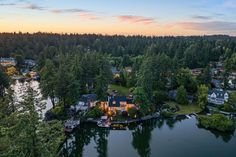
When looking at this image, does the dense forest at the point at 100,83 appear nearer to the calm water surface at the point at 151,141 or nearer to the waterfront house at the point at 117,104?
the waterfront house at the point at 117,104

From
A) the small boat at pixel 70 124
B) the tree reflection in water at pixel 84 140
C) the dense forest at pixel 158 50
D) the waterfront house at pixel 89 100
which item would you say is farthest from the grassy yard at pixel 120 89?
the tree reflection in water at pixel 84 140

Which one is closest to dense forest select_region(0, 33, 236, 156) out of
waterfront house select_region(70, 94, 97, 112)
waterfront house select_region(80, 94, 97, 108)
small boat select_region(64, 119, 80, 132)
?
waterfront house select_region(70, 94, 97, 112)

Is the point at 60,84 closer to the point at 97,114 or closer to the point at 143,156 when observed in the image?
the point at 97,114

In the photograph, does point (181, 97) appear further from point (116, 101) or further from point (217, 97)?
point (116, 101)

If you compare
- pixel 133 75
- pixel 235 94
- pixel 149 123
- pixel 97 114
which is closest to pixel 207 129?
pixel 149 123

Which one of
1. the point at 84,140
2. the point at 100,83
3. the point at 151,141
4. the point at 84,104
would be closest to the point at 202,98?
the point at 151,141

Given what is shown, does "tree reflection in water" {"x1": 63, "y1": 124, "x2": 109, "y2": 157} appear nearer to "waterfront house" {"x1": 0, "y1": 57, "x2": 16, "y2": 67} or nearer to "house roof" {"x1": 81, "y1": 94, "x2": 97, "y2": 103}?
"house roof" {"x1": 81, "y1": 94, "x2": 97, "y2": 103}
